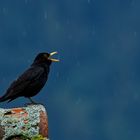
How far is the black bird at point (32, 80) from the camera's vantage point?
678 cm

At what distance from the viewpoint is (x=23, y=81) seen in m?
7.08

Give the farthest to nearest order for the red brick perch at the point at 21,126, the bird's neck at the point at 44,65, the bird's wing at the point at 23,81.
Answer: the bird's neck at the point at 44,65
the bird's wing at the point at 23,81
the red brick perch at the point at 21,126

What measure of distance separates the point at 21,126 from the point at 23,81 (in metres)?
2.36

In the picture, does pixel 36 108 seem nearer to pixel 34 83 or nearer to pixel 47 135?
pixel 47 135

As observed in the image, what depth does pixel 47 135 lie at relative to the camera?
4.74 meters

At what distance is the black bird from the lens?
6782 millimetres

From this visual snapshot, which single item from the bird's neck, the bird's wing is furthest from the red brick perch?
the bird's neck

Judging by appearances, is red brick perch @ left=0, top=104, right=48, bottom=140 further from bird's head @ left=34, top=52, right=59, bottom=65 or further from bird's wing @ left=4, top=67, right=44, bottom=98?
bird's head @ left=34, top=52, right=59, bottom=65

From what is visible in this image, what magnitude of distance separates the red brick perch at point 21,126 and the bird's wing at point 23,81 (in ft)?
5.64

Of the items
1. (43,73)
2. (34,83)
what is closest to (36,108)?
(34,83)

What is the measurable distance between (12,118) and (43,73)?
3469 millimetres

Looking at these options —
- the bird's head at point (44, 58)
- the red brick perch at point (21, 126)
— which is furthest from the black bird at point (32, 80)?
the red brick perch at point (21, 126)

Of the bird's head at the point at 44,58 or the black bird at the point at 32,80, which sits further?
the bird's head at the point at 44,58

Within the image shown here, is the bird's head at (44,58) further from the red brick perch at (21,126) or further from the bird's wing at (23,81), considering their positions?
the red brick perch at (21,126)
